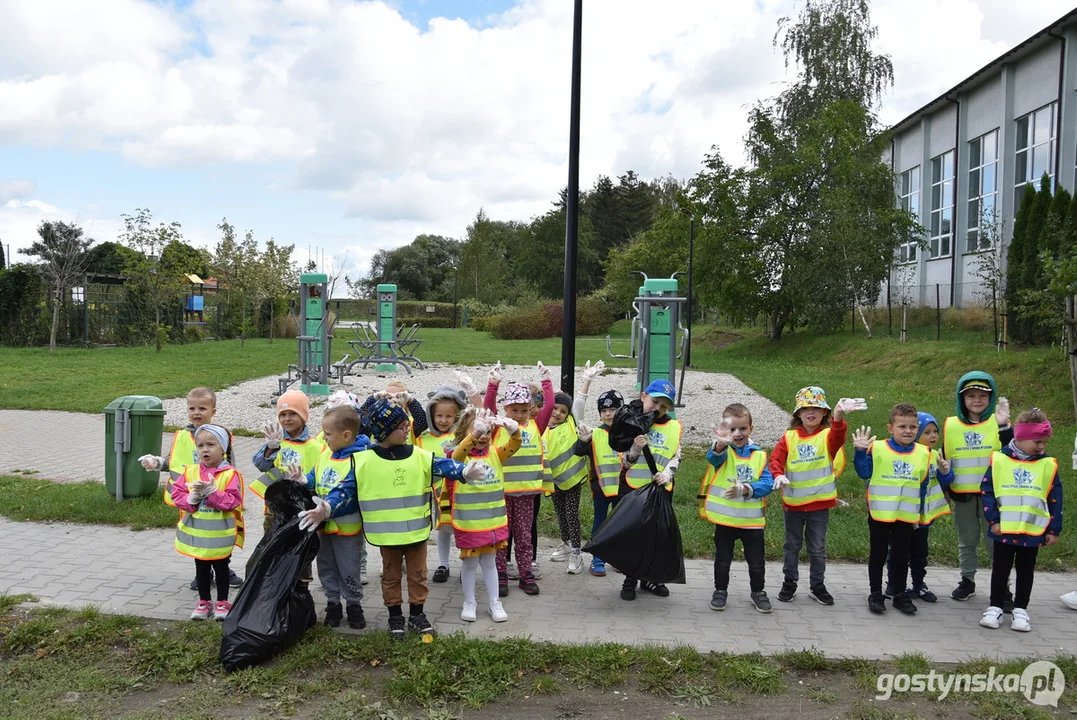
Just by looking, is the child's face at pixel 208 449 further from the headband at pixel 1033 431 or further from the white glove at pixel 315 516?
the headband at pixel 1033 431

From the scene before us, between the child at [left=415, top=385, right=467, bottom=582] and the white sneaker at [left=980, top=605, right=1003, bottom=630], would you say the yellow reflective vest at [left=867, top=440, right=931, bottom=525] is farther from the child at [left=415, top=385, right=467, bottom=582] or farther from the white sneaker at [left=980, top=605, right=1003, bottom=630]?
the child at [left=415, top=385, right=467, bottom=582]

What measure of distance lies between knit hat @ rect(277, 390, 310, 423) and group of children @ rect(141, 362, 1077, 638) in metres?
0.02

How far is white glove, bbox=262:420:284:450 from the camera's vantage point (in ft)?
15.1

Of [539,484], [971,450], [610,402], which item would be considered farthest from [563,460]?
[971,450]

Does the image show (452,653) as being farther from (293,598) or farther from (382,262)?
(382,262)

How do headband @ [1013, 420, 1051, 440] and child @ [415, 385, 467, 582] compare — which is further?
child @ [415, 385, 467, 582]

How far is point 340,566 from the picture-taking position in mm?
4559

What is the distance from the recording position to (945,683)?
13.0 feet

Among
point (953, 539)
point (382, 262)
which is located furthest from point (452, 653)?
point (382, 262)

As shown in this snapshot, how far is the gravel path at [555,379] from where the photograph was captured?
39.9 feet

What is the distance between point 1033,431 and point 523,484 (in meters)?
3.02

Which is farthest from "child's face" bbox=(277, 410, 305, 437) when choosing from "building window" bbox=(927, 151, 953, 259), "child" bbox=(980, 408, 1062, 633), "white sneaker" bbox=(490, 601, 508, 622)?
"building window" bbox=(927, 151, 953, 259)

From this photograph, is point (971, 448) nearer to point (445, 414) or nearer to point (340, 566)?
point (445, 414)

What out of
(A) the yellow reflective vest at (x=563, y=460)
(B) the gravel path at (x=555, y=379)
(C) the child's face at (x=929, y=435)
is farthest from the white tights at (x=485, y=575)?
(B) the gravel path at (x=555, y=379)
